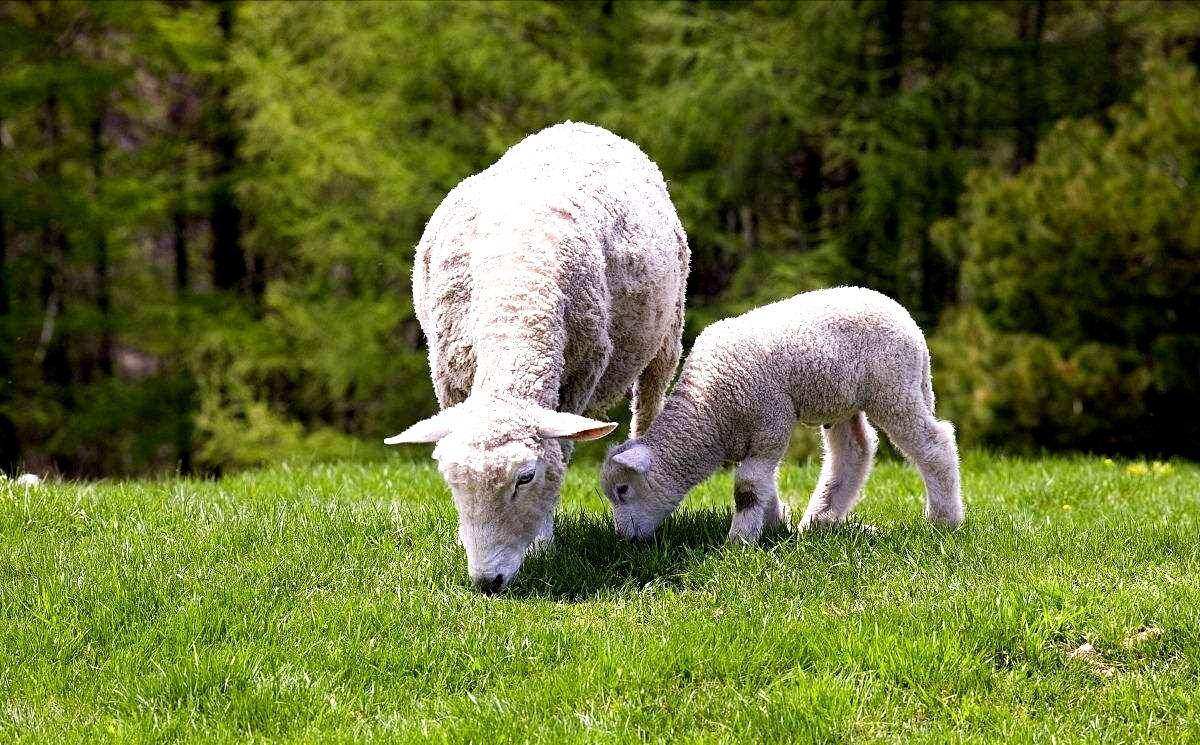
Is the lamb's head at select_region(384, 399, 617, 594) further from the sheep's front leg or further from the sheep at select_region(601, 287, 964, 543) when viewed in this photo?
the sheep's front leg

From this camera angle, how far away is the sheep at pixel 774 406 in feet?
19.1

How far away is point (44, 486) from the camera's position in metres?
7.03

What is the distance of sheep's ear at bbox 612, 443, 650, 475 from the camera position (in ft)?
18.4

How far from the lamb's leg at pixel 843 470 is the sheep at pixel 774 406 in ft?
1.15

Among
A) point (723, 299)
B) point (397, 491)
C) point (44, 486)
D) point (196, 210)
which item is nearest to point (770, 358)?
point (397, 491)

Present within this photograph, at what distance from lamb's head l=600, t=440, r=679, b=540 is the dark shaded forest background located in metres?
8.09

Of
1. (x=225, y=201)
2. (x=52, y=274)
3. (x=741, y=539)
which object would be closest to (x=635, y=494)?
(x=741, y=539)

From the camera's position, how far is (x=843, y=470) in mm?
6633

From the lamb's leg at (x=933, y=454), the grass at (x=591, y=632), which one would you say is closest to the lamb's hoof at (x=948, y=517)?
the lamb's leg at (x=933, y=454)

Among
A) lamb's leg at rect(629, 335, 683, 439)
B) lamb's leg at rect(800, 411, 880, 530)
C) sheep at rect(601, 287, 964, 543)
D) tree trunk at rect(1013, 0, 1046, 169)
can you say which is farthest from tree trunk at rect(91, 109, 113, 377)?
sheep at rect(601, 287, 964, 543)

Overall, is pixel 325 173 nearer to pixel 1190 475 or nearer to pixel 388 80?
pixel 388 80

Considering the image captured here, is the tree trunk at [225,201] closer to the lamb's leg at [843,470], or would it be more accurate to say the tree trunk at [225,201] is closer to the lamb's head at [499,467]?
the lamb's leg at [843,470]

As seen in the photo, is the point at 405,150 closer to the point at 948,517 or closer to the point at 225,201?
the point at 225,201

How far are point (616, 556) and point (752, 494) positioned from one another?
26.8 inches
